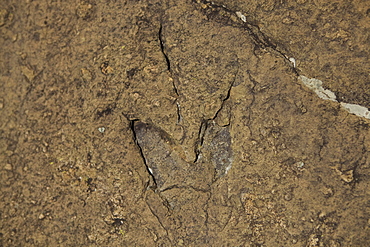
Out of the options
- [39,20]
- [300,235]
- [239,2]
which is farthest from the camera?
[39,20]

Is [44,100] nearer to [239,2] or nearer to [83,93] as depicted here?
[83,93]

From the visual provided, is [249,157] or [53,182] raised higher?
[249,157]

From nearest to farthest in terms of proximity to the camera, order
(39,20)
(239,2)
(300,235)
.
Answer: (300,235) → (239,2) → (39,20)

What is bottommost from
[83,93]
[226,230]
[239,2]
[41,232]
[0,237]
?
[0,237]

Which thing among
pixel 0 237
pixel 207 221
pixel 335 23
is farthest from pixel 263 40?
pixel 0 237

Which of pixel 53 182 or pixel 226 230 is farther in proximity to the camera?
pixel 53 182

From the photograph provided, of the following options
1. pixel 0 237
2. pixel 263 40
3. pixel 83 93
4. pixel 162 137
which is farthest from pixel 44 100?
pixel 263 40

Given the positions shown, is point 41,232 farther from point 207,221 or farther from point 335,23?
point 335,23
